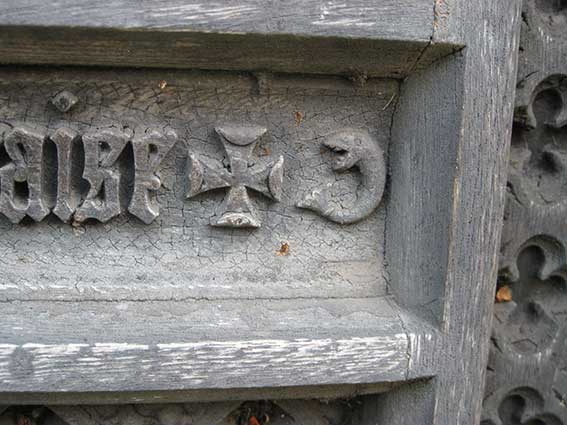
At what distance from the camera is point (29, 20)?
74 cm

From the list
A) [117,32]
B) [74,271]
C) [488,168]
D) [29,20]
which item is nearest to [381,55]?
[488,168]

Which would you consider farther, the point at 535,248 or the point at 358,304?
the point at 535,248

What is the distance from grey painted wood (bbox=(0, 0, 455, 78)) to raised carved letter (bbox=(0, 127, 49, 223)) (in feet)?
0.39

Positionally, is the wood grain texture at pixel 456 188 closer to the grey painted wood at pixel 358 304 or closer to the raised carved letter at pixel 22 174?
the grey painted wood at pixel 358 304

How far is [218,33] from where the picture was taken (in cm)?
77

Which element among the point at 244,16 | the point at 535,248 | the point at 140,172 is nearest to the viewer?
the point at 244,16

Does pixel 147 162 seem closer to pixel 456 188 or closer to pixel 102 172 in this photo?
pixel 102 172

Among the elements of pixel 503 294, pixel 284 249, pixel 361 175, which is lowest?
pixel 503 294

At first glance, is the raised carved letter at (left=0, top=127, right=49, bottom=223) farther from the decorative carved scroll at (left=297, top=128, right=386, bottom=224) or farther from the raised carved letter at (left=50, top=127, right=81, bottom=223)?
the decorative carved scroll at (left=297, top=128, right=386, bottom=224)

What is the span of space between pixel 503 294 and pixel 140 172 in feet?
2.34

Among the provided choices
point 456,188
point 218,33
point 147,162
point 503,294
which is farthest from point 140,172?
point 503,294

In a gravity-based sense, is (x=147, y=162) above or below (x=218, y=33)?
below

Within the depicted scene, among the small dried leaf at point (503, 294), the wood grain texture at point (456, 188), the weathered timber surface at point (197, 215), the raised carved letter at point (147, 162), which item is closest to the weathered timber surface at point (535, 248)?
the small dried leaf at point (503, 294)

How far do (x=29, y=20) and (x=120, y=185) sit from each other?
0.90ft
